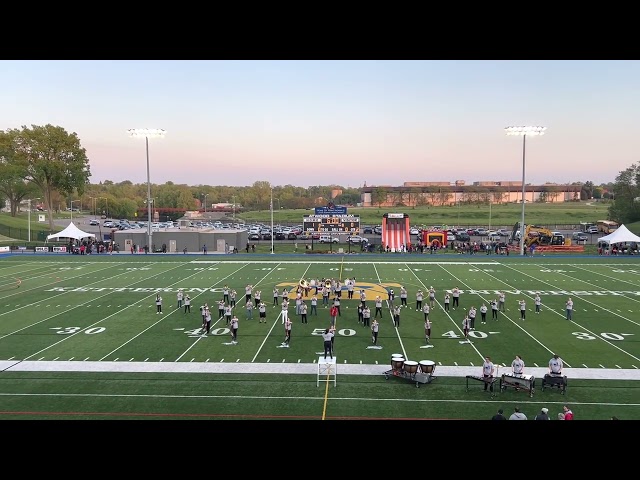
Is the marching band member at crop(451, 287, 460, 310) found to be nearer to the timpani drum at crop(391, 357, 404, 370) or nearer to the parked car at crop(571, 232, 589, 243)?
the timpani drum at crop(391, 357, 404, 370)

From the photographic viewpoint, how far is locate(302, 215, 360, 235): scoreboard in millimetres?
45688

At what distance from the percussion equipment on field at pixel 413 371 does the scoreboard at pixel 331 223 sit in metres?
31.9

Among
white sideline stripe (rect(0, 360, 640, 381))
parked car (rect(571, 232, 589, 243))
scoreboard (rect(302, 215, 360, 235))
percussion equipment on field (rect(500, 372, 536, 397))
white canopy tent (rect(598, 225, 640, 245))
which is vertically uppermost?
scoreboard (rect(302, 215, 360, 235))

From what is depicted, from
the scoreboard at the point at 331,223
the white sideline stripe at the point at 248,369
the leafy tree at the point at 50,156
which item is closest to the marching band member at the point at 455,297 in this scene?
the white sideline stripe at the point at 248,369

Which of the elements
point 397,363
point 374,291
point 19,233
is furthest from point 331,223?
point 19,233

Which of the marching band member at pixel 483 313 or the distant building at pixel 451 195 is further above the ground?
the distant building at pixel 451 195

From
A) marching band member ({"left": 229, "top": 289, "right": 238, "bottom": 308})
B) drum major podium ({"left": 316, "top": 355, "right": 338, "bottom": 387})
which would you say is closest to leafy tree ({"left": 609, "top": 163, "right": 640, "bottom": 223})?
marching band member ({"left": 229, "top": 289, "right": 238, "bottom": 308})

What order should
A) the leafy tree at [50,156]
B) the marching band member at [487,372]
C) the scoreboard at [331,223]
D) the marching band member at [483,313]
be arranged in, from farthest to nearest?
the leafy tree at [50,156], the scoreboard at [331,223], the marching band member at [483,313], the marching band member at [487,372]

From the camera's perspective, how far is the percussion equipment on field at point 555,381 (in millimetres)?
12891

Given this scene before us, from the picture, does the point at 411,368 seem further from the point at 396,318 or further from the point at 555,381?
the point at 396,318

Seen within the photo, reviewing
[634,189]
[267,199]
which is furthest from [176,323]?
[267,199]

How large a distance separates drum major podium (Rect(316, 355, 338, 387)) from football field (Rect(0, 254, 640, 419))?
18 cm

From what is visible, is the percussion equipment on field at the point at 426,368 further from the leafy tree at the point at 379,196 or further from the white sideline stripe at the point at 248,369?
the leafy tree at the point at 379,196
